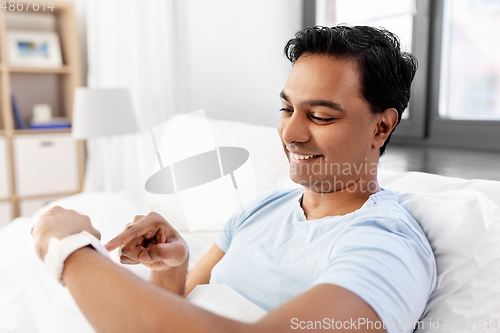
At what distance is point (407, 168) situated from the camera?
4.64 ft

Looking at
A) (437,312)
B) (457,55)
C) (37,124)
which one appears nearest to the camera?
(437,312)

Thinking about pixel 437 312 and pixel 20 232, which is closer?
pixel 437 312

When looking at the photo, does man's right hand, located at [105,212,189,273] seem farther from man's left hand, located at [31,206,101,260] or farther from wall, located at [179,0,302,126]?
wall, located at [179,0,302,126]

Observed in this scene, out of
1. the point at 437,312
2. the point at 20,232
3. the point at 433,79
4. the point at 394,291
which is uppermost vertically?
the point at 433,79

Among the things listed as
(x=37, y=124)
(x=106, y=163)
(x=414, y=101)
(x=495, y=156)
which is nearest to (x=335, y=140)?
(x=495, y=156)

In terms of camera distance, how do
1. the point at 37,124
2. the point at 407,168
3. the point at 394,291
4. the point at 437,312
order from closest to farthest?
the point at 394,291, the point at 437,312, the point at 407,168, the point at 37,124

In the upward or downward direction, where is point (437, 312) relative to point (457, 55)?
downward

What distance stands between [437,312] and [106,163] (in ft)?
7.55

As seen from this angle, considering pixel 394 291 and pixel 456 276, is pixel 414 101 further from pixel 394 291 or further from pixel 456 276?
pixel 394 291

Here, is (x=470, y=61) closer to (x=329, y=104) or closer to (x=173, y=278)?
(x=329, y=104)

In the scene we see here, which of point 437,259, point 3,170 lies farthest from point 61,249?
point 3,170

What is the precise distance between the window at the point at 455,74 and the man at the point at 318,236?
95 cm

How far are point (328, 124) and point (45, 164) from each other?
2.21 metres

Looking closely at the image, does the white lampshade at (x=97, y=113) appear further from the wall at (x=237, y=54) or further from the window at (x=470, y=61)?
the window at (x=470, y=61)
